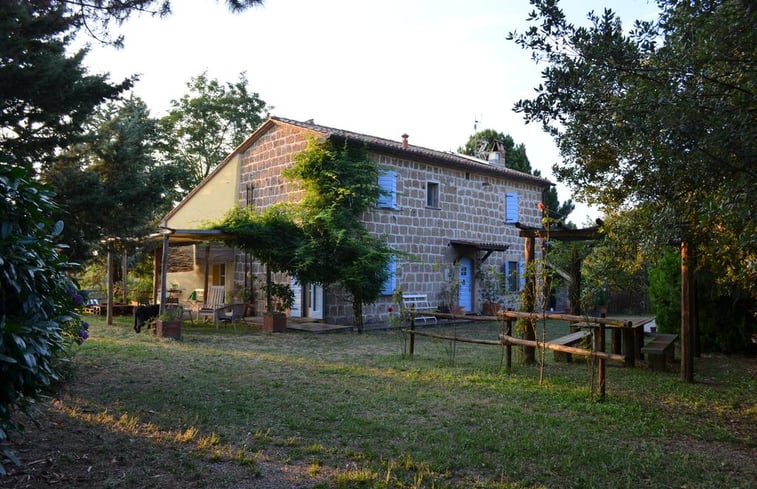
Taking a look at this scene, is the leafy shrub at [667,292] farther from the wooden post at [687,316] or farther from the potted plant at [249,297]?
the potted plant at [249,297]

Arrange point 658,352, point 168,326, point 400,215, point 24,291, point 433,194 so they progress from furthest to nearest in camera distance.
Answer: point 433,194, point 400,215, point 168,326, point 658,352, point 24,291

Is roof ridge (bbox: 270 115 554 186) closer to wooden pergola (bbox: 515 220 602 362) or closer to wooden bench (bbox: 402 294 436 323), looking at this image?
wooden bench (bbox: 402 294 436 323)

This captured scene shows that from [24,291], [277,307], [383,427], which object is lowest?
[383,427]

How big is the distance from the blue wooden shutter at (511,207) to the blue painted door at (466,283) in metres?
2.67

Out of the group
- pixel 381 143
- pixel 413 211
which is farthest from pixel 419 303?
pixel 381 143

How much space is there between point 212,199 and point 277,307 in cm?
660

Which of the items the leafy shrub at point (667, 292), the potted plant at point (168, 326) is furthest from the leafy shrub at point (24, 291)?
the leafy shrub at point (667, 292)

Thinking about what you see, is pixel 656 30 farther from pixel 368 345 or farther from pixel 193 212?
pixel 193 212

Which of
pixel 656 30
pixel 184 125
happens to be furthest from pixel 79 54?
pixel 184 125

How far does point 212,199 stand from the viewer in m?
19.2

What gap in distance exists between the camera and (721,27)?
394 cm

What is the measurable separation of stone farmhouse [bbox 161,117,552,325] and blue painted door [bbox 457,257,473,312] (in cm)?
3

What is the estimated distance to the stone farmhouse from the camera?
50.9ft

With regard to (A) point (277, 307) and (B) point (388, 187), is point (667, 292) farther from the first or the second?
(A) point (277, 307)
